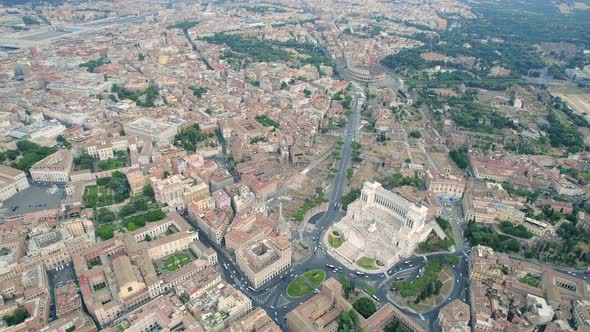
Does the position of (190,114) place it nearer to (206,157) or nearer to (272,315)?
(206,157)

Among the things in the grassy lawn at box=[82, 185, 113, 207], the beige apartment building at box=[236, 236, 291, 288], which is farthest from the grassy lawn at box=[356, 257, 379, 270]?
the grassy lawn at box=[82, 185, 113, 207]

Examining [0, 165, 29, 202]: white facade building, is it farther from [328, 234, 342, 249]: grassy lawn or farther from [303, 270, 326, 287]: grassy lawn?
[328, 234, 342, 249]: grassy lawn

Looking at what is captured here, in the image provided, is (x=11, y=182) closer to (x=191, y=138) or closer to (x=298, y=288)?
(x=191, y=138)

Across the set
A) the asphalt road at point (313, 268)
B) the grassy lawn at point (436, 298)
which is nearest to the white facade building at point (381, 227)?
the asphalt road at point (313, 268)

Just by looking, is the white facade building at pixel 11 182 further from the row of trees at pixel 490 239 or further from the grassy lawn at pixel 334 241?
the row of trees at pixel 490 239

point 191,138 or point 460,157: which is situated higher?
point 460,157

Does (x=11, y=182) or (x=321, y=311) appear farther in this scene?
(x=11, y=182)

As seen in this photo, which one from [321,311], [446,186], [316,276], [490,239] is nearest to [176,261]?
[316,276]

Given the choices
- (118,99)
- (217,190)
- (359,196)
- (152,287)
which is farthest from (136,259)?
(118,99)
